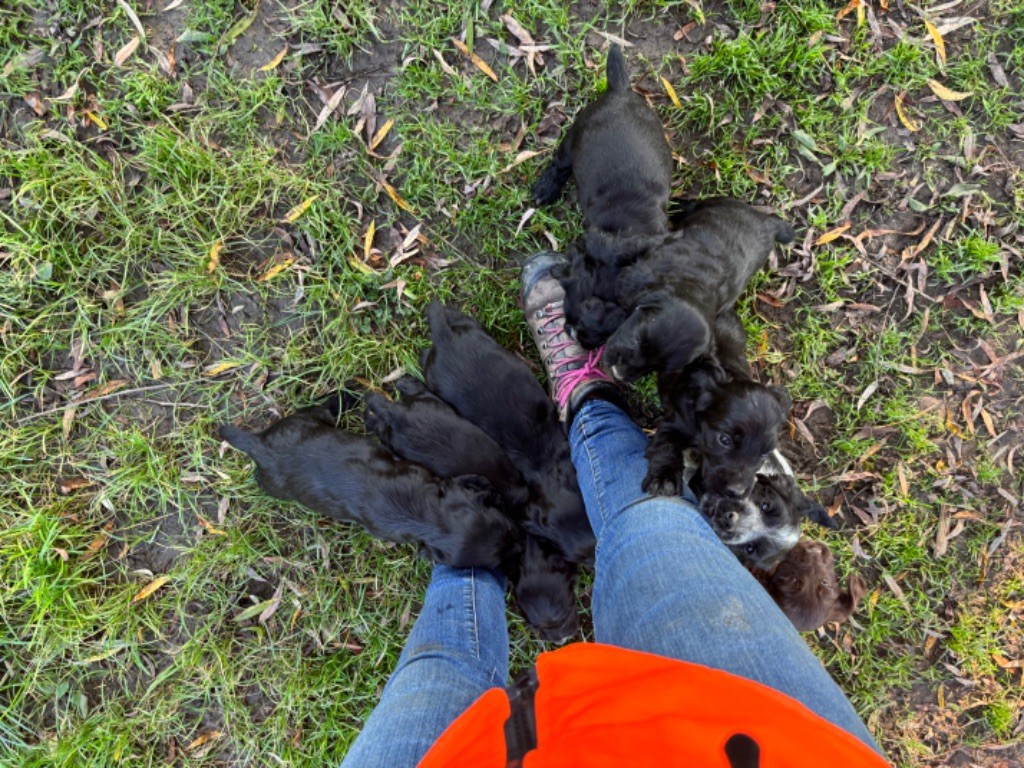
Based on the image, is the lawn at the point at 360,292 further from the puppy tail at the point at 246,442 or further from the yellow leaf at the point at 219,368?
the puppy tail at the point at 246,442

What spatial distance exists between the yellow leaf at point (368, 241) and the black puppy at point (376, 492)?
3.52 ft

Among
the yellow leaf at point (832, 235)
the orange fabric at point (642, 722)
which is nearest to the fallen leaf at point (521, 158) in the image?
the yellow leaf at point (832, 235)

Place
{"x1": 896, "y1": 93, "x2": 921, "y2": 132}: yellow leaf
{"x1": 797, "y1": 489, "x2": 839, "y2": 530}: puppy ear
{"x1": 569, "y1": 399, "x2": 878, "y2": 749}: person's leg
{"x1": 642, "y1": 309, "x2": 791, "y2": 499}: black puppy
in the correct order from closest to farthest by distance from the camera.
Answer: {"x1": 569, "y1": 399, "x2": 878, "y2": 749}: person's leg < {"x1": 642, "y1": 309, "x2": 791, "y2": 499}: black puppy < {"x1": 797, "y1": 489, "x2": 839, "y2": 530}: puppy ear < {"x1": 896, "y1": 93, "x2": 921, "y2": 132}: yellow leaf

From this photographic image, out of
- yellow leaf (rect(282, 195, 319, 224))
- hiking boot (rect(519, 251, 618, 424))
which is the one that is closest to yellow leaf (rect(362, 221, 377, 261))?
yellow leaf (rect(282, 195, 319, 224))

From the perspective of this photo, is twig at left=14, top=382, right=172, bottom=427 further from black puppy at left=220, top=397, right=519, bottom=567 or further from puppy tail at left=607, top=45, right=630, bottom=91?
puppy tail at left=607, top=45, right=630, bottom=91

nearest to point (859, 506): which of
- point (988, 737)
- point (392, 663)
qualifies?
point (988, 737)

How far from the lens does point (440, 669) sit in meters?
2.95

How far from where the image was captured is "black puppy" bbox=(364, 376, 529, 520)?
3.66 metres

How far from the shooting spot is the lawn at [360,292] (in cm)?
371

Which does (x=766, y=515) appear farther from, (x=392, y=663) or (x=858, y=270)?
(x=392, y=663)

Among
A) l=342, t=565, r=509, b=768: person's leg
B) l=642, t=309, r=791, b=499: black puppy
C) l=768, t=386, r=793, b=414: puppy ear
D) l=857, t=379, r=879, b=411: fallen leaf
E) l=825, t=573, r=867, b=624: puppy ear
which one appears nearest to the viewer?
l=342, t=565, r=509, b=768: person's leg

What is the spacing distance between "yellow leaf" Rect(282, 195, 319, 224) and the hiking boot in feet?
4.31

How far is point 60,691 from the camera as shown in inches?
148


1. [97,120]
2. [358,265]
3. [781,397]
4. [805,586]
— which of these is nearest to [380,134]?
[358,265]
